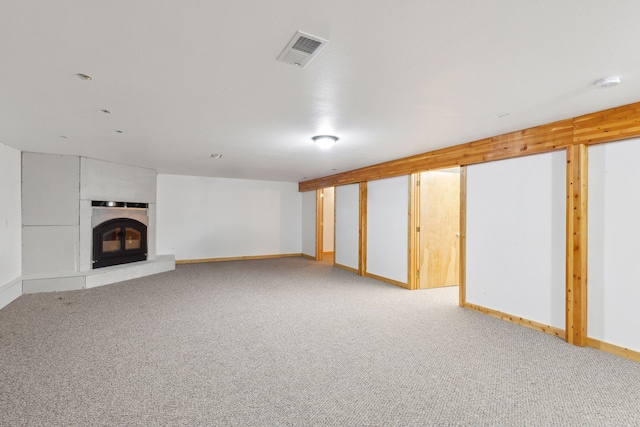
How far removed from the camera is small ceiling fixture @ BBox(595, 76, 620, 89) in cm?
223

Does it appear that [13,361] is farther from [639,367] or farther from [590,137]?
[590,137]

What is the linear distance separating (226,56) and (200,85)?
560 millimetres

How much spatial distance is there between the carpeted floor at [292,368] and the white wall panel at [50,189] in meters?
1.56

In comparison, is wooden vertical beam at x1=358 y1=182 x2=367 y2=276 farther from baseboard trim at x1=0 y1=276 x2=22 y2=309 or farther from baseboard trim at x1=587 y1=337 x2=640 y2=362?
baseboard trim at x1=0 y1=276 x2=22 y2=309

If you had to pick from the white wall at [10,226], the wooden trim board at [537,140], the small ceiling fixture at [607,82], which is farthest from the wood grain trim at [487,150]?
the white wall at [10,226]

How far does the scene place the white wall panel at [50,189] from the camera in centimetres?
514

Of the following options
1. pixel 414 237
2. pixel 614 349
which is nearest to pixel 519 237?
pixel 614 349

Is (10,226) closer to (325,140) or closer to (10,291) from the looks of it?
(10,291)

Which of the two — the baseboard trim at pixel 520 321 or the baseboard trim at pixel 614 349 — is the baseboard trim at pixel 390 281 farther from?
the baseboard trim at pixel 614 349

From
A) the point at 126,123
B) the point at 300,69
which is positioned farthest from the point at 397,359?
the point at 126,123

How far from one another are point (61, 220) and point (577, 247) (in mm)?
7425

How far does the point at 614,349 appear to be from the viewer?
115 inches

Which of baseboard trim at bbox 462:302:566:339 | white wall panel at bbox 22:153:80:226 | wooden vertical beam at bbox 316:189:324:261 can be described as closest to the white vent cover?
baseboard trim at bbox 462:302:566:339

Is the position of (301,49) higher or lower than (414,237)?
higher
